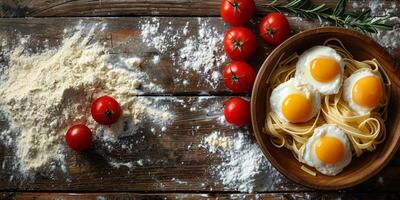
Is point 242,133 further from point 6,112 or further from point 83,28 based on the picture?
point 6,112

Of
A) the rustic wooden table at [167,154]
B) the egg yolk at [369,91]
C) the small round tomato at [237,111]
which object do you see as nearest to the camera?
the egg yolk at [369,91]

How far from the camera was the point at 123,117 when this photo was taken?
2404 millimetres

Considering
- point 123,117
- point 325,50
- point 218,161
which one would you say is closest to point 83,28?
point 123,117

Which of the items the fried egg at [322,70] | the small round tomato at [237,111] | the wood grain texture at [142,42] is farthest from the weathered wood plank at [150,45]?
the fried egg at [322,70]

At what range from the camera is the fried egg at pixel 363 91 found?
214 centimetres

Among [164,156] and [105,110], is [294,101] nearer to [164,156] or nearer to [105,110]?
[164,156]

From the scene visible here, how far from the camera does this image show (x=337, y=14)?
2361mm

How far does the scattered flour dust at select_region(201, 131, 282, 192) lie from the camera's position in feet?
7.82

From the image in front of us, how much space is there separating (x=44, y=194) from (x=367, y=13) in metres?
1.59

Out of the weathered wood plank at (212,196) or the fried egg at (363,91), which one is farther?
the weathered wood plank at (212,196)

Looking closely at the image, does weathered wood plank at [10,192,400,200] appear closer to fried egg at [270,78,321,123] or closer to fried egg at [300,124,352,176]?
fried egg at [300,124,352,176]

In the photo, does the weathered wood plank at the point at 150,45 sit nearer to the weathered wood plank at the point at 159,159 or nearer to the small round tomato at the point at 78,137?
the weathered wood plank at the point at 159,159

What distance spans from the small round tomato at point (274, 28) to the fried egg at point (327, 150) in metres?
0.42

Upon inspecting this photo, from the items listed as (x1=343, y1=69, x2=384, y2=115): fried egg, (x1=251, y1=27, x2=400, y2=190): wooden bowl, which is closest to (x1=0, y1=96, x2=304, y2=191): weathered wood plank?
(x1=251, y1=27, x2=400, y2=190): wooden bowl
